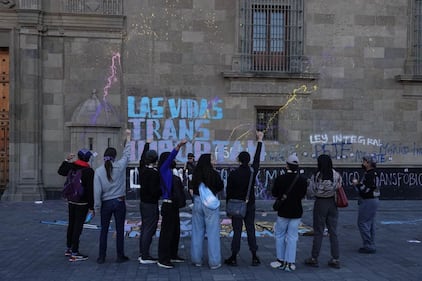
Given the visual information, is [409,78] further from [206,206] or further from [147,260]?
[147,260]

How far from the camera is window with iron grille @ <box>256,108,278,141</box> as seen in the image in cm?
1566

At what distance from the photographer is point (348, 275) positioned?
6.72 metres

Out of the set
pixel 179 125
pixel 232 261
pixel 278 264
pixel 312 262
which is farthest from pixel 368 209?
pixel 179 125

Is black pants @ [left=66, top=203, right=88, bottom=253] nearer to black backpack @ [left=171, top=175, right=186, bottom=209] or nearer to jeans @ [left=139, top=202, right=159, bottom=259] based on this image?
jeans @ [left=139, top=202, right=159, bottom=259]

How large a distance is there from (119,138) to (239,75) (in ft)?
14.6

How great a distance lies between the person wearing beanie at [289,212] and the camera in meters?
6.95

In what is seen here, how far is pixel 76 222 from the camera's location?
7539mm

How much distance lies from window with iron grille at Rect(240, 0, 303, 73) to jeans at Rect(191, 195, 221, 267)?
29.9ft

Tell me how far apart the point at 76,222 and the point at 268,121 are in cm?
938

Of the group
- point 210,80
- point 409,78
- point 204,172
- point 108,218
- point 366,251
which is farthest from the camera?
point 409,78

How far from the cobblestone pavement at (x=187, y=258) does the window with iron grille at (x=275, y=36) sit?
607cm

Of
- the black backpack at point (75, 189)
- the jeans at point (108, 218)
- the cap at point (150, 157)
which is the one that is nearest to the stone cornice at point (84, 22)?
the black backpack at point (75, 189)

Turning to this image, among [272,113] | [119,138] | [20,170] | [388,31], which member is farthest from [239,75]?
[20,170]

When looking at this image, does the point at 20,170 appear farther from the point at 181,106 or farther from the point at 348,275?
the point at 348,275
